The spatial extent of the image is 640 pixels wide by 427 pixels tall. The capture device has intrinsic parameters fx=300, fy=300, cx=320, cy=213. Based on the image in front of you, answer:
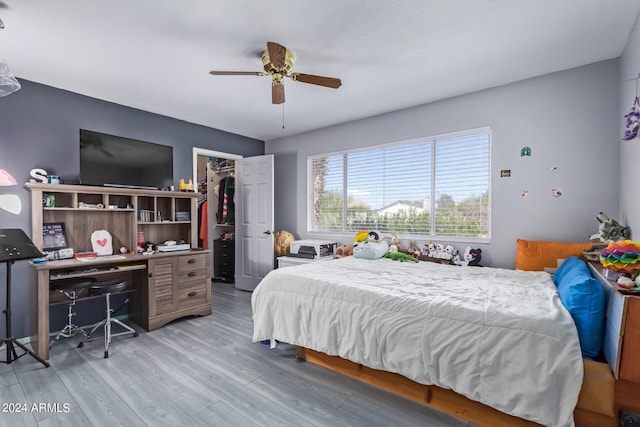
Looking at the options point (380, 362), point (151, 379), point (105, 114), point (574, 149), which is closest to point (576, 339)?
point (380, 362)

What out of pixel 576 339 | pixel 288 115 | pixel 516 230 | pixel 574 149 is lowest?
pixel 576 339

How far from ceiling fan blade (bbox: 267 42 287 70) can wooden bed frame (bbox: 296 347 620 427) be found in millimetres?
2263

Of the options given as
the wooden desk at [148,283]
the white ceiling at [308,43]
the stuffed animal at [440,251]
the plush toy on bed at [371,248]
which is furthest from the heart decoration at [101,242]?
the stuffed animal at [440,251]

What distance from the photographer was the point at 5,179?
262cm

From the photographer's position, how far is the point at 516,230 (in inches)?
120

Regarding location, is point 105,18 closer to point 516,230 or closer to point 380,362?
point 380,362

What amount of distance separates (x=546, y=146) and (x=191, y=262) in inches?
154

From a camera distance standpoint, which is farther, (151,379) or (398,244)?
(398,244)

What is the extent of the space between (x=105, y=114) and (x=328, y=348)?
349cm

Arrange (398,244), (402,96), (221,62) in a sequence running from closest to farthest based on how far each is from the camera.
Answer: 1. (221,62)
2. (402,96)
3. (398,244)

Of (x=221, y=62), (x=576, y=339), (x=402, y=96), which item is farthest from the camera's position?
(x=402, y=96)

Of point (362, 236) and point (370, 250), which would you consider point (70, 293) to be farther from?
point (362, 236)

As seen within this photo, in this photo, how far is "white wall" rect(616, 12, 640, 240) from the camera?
79.7 inches

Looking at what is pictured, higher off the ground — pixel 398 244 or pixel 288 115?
pixel 288 115
